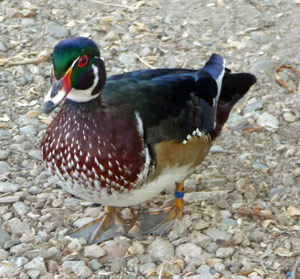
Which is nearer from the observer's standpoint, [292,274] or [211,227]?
[292,274]

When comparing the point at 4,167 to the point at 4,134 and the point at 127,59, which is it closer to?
the point at 4,134

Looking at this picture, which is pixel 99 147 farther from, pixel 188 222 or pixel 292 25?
pixel 292 25

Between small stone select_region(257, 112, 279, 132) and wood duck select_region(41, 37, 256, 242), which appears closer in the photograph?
wood duck select_region(41, 37, 256, 242)

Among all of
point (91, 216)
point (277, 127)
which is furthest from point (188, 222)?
point (277, 127)

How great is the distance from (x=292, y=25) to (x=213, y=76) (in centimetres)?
191

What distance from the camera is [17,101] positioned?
4586mm

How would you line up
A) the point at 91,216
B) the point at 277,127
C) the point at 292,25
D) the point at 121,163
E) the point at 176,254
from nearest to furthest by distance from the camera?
the point at 121,163 → the point at 176,254 → the point at 91,216 → the point at 277,127 → the point at 292,25

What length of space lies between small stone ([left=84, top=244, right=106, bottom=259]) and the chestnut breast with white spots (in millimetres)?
389

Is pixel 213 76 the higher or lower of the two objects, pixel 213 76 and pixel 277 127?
the higher

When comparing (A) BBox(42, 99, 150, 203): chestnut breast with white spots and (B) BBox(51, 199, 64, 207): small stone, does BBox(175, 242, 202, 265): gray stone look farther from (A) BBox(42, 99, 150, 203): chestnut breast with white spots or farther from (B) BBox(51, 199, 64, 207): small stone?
(B) BBox(51, 199, 64, 207): small stone

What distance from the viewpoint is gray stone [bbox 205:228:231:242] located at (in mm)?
3559

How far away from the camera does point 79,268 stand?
337 centimetres

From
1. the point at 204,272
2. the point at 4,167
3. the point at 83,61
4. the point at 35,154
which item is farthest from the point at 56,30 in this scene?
the point at 204,272

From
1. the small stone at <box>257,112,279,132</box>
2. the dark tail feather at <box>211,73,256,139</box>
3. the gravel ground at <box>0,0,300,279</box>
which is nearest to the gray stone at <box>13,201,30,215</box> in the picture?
the gravel ground at <box>0,0,300,279</box>
